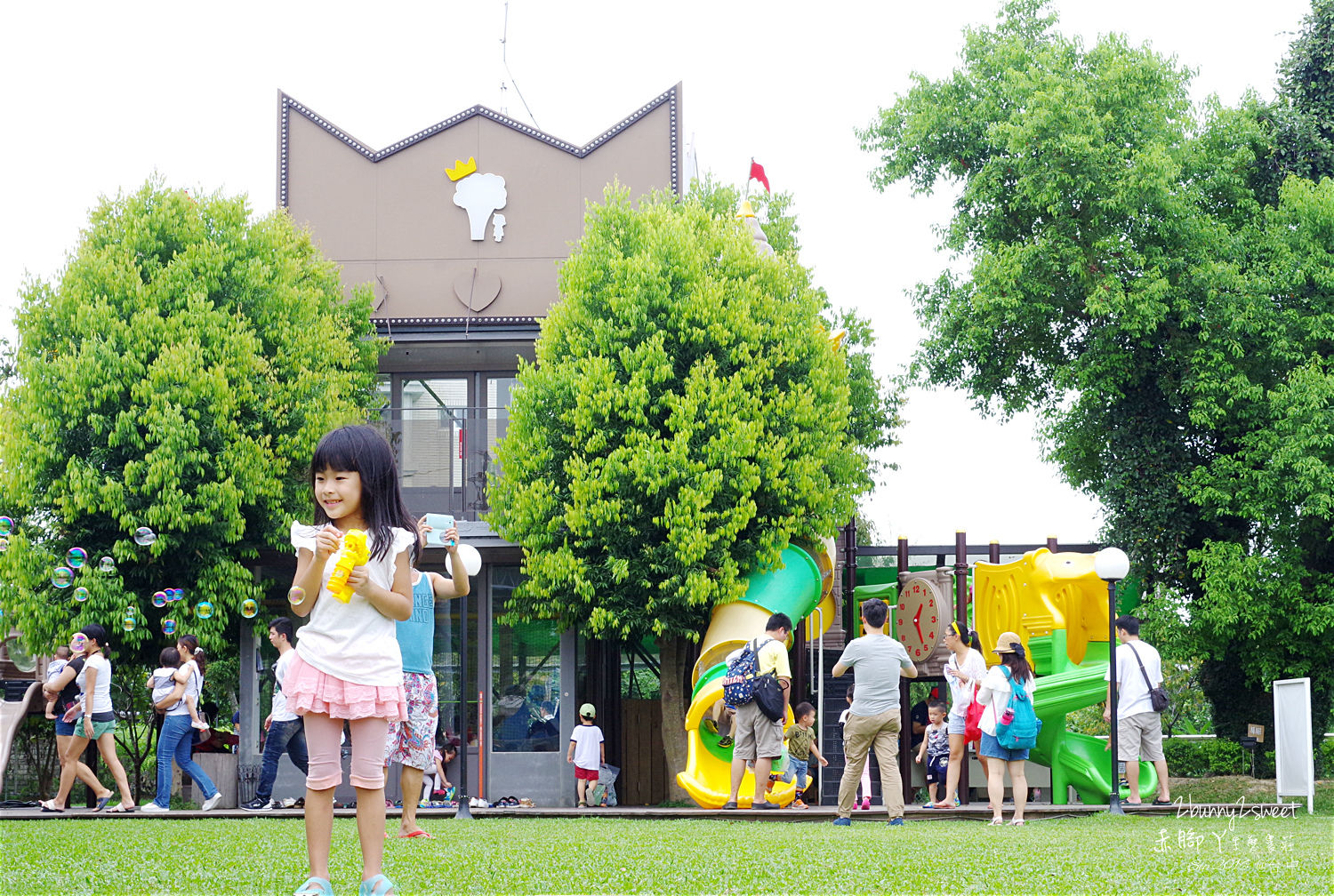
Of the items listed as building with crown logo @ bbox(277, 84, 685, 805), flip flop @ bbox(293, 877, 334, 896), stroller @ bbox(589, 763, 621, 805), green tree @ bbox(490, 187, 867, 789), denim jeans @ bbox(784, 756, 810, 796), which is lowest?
stroller @ bbox(589, 763, 621, 805)

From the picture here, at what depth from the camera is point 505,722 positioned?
18.9m

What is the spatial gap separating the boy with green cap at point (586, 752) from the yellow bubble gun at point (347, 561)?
12.7 m

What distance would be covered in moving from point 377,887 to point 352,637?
0.80m

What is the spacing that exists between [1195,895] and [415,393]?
1742 centimetres

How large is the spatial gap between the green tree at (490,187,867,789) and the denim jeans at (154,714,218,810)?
491 cm

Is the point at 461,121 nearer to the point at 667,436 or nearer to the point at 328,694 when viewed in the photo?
the point at 667,436

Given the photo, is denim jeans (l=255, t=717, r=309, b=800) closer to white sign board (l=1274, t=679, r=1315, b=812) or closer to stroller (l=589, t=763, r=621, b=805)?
stroller (l=589, t=763, r=621, b=805)

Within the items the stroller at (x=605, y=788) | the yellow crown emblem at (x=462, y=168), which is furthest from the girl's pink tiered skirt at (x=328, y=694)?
the yellow crown emblem at (x=462, y=168)

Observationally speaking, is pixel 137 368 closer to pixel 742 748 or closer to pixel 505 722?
pixel 505 722

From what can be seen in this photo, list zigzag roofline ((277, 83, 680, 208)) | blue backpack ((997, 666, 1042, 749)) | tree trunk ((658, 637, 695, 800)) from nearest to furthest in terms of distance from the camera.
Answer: blue backpack ((997, 666, 1042, 749)), tree trunk ((658, 637, 695, 800)), zigzag roofline ((277, 83, 680, 208))

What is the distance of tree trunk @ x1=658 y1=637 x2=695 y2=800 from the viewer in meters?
17.2

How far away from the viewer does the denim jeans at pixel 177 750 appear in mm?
12578

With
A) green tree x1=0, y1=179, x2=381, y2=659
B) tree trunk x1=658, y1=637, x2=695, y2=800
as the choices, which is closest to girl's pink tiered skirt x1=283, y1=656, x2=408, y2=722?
green tree x1=0, y1=179, x2=381, y2=659

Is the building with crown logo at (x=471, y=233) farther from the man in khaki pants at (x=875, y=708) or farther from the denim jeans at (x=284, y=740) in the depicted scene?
the man in khaki pants at (x=875, y=708)
